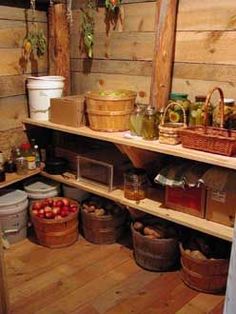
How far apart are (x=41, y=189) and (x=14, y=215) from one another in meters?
0.27

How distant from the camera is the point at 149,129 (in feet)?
6.13

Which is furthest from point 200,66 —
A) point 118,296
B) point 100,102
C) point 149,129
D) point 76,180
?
point 118,296

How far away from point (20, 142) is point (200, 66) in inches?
51.5

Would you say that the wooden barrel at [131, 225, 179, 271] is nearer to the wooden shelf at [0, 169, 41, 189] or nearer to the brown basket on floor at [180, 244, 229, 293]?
the brown basket on floor at [180, 244, 229, 293]

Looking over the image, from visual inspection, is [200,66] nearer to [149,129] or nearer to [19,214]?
[149,129]

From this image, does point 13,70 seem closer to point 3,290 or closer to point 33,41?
point 33,41

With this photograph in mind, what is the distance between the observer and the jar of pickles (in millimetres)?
1866

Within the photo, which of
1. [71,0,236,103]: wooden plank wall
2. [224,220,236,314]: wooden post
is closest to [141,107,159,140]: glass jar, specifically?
[71,0,236,103]: wooden plank wall

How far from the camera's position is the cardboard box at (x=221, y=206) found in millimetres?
1677

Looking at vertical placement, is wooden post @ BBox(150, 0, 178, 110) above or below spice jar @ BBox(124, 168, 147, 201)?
above

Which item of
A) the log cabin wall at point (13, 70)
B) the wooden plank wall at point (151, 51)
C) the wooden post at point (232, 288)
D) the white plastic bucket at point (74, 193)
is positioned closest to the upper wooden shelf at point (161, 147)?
the log cabin wall at point (13, 70)

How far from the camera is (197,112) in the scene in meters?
1.78

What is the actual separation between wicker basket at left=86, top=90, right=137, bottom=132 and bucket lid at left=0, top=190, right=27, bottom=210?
0.68 metres

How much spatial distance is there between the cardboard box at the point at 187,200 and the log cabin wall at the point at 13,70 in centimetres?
115
